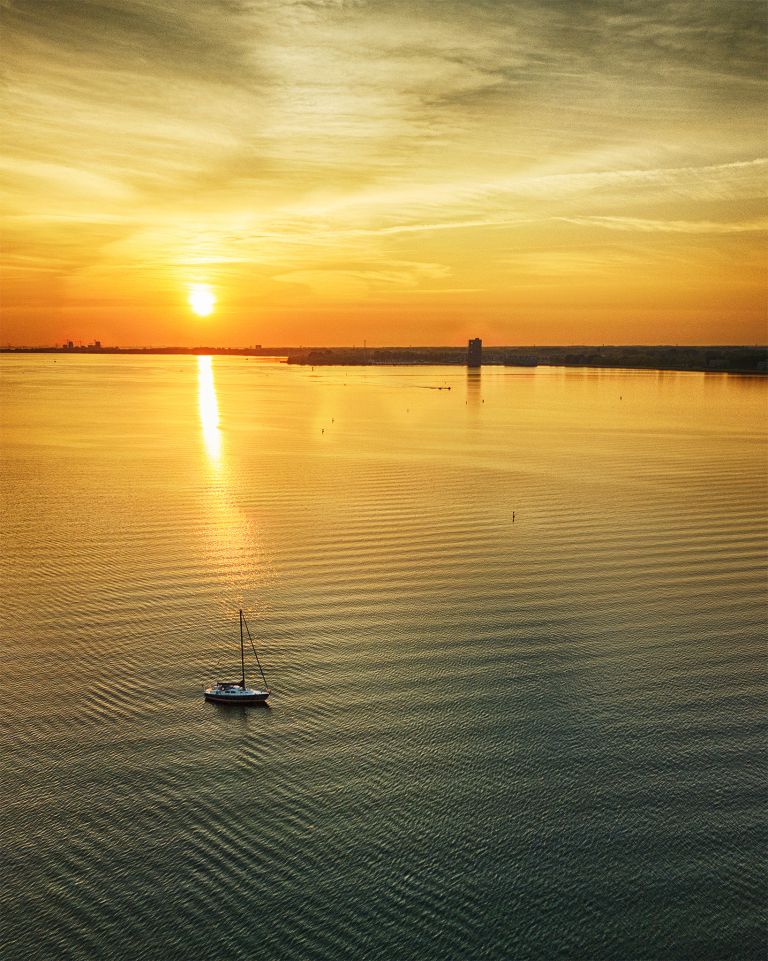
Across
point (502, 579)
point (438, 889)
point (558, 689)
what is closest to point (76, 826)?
point (438, 889)

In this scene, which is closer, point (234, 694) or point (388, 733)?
point (388, 733)

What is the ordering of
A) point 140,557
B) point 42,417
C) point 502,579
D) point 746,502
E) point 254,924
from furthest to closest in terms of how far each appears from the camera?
point 42,417 < point 746,502 < point 140,557 < point 502,579 < point 254,924

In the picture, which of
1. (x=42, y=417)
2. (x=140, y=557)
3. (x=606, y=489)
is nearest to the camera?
(x=140, y=557)

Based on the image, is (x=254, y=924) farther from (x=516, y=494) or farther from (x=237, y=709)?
(x=516, y=494)

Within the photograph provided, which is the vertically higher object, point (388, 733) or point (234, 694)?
point (234, 694)

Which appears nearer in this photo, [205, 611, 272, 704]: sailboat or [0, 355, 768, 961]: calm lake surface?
[0, 355, 768, 961]: calm lake surface

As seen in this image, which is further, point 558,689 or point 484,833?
point 558,689

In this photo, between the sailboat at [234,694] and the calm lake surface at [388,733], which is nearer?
the calm lake surface at [388,733]
